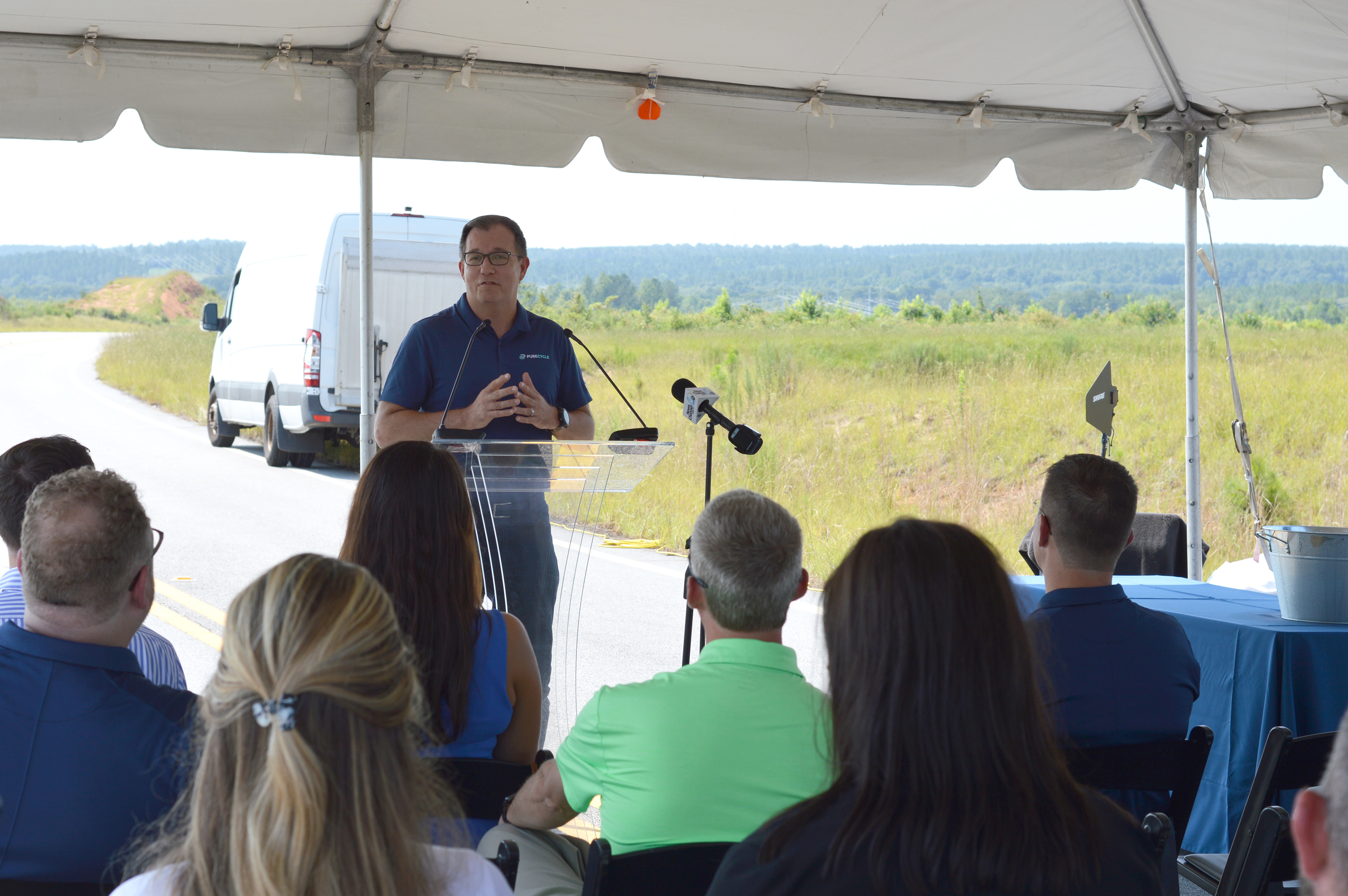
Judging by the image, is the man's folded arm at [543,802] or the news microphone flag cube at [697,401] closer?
the man's folded arm at [543,802]

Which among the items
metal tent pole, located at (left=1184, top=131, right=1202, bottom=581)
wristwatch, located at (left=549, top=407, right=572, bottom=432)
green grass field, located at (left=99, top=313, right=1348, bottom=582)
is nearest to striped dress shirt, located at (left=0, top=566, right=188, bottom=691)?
wristwatch, located at (left=549, top=407, right=572, bottom=432)

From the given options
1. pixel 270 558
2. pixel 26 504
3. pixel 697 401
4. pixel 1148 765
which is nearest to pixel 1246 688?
pixel 1148 765

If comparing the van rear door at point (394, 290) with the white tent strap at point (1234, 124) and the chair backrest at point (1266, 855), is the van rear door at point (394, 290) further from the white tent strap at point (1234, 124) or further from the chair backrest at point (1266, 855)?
→ the chair backrest at point (1266, 855)

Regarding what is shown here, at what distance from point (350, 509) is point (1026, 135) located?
3.63 metres

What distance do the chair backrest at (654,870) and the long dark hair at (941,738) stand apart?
33 cm

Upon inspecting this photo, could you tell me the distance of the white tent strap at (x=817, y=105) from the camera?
4.30 meters

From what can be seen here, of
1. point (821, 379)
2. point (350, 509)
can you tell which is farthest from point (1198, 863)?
point (821, 379)

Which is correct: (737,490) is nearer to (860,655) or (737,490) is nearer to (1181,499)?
(860,655)

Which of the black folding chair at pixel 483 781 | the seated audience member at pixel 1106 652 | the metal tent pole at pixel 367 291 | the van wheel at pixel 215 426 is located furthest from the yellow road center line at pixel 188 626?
the van wheel at pixel 215 426

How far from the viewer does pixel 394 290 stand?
33.2 ft

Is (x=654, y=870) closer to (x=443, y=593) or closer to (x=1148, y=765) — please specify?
(x=443, y=593)

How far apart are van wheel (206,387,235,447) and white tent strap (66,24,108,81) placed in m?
11.7

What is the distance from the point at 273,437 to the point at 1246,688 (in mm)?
11271

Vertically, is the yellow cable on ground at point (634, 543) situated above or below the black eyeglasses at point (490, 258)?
below
